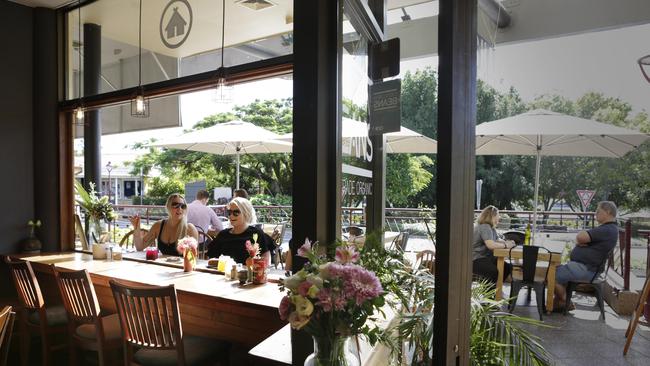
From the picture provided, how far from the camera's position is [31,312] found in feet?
10.3

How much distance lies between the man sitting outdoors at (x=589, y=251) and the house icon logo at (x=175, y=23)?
456 centimetres

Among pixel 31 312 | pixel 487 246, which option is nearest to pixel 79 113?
pixel 31 312

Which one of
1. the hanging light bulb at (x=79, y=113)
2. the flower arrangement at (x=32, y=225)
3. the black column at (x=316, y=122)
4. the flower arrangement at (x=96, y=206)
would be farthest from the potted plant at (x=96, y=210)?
the black column at (x=316, y=122)

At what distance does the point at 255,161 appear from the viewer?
57.3ft

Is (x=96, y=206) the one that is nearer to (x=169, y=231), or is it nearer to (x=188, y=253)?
(x=169, y=231)

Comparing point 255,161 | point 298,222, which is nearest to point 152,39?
point 298,222

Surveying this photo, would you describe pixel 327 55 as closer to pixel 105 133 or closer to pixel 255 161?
pixel 105 133

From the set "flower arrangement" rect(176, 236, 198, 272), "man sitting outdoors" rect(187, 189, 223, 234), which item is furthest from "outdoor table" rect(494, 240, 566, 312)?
"man sitting outdoors" rect(187, 189, 223, 234)

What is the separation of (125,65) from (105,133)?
2277 mm

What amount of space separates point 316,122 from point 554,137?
186 inches

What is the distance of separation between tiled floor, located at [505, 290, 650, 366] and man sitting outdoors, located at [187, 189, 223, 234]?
409 centimetres

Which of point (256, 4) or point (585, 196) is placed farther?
point (585, 196)

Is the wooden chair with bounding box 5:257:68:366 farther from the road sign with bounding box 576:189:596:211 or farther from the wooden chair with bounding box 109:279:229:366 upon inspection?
the road sign with bounding box 576:189:596:211

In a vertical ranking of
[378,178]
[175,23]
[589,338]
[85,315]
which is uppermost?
[175,23]
